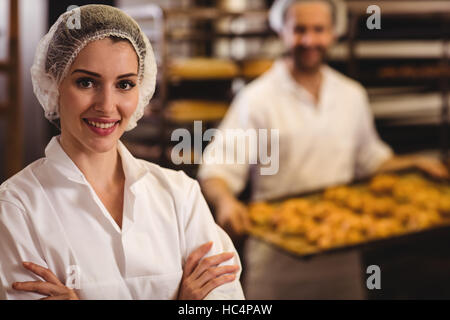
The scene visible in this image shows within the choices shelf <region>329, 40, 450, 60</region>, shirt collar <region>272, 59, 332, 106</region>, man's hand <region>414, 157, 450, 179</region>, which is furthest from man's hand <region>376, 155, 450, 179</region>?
shelf <region>329, 40, 450, 60</region>

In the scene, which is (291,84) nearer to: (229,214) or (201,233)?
(229,214)

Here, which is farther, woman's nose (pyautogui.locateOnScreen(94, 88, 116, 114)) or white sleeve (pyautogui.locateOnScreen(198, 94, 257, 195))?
white sleeve (pyautogui.locateOnScreen(198, 94, 257, 195))

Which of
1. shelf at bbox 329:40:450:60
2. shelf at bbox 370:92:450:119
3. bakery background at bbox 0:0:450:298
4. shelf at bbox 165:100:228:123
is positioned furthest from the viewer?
shelf at bbox 329:40:450:60

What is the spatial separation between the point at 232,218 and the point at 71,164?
1.06 metres

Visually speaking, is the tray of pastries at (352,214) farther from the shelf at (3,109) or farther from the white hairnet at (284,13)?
the shelf at (3,109)

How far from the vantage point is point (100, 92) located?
0.99 m

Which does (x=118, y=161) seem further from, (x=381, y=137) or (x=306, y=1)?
(x=381, y=137)

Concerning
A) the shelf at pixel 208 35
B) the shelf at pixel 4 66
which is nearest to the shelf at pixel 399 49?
the shelf at pixel 208 35

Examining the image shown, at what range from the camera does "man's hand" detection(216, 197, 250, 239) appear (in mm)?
2016

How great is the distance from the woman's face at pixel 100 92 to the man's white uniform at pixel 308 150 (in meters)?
1.47

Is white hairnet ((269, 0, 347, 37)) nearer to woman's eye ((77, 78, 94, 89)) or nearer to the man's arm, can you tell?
the man's arm

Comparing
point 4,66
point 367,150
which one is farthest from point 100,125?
point 367,150

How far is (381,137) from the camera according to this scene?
4.73 metres

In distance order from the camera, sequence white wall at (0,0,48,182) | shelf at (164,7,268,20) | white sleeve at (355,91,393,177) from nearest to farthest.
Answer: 1. white wall at (0,0,48,182)
2. white sleeve at (355,91,393,177)
3. shelf at (164,7,268,20)
